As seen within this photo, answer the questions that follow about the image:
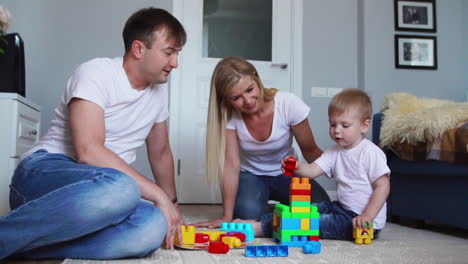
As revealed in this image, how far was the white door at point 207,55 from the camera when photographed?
3.35 meters

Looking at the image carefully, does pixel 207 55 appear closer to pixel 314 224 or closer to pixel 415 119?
pixel 415 119

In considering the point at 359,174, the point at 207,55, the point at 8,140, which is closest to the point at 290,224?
the point at 359,174

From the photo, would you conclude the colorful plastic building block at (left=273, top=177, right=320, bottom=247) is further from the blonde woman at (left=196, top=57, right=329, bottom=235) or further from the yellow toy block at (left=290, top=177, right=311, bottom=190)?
the blonde woman at (left=196, top=57, right=329, bottom=235)

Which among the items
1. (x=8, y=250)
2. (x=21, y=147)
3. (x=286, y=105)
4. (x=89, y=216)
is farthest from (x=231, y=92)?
(x=21, y=147)

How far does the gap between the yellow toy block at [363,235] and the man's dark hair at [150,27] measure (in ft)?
2.98

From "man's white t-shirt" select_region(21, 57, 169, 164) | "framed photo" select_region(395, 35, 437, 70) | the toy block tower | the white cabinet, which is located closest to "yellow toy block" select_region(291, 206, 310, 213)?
the toy block tower

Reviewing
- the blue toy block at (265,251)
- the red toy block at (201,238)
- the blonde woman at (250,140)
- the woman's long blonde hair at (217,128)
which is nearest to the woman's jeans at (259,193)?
the blonde woman at (250,140)

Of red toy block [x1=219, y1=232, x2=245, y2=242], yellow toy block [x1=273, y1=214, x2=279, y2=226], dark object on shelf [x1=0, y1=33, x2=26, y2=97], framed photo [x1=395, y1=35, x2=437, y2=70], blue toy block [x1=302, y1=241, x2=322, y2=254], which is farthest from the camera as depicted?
framed photo [x1=395, y1=35, x2=437, y2=70]

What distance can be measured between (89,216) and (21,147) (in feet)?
4.02

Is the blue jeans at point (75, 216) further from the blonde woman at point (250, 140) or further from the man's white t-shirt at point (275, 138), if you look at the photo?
the man's white t-shirt at point (275, 138)

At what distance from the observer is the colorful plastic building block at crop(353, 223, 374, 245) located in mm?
1576

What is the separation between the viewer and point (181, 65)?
11.1ft

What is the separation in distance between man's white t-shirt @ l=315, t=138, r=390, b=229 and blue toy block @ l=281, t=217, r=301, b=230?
0.96 ft

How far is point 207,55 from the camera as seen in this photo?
3.45 meters
